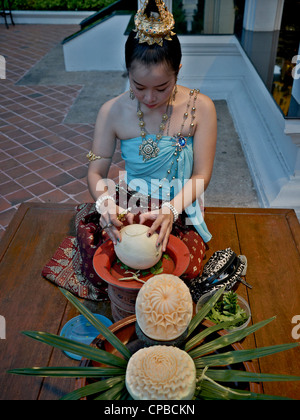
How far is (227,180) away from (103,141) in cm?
188

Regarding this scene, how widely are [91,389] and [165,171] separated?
1134 millimetres

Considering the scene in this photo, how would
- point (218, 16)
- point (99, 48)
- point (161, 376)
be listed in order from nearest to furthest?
1. point (161, 376)
2. point (218, 16)
3. point (99, 48)

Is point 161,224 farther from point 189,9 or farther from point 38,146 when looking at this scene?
point 189,9

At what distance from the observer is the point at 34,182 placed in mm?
3635

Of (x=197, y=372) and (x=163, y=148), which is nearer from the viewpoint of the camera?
(x=197, y=372)

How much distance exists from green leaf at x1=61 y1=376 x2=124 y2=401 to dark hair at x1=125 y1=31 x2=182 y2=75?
1090 mm

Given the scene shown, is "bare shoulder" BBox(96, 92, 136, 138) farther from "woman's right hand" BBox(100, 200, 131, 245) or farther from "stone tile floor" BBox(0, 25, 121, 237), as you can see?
"stone tile floor" BBox(0, 25, 121, 237)

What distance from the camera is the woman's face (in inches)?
58.5

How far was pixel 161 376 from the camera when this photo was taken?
0.88 metres

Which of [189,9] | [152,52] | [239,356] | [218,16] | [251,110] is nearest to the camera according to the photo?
[239,356]

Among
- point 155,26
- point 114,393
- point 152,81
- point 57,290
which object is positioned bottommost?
point 57,290

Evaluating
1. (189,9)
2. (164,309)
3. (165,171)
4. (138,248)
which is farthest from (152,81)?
(189,9)

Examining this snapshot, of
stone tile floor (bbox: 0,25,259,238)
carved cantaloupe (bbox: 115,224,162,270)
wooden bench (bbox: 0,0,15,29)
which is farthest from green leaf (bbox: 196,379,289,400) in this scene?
wooden bench (bbox: 0,0,15,29)

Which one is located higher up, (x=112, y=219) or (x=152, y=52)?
(x=152, y=52)
